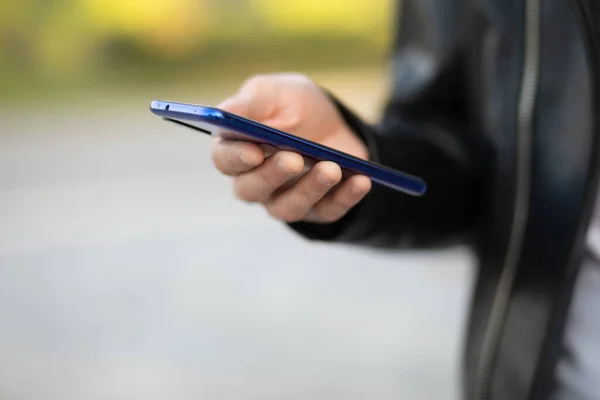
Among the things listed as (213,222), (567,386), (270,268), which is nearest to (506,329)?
(567,386)

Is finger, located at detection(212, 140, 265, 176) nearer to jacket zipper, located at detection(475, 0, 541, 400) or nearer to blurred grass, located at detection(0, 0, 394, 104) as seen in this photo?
jacket zipper, located at detection(475, 0, 541, 400)

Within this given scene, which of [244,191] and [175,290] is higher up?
[175,290]

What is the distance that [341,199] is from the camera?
0.29m

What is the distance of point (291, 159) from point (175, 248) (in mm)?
716

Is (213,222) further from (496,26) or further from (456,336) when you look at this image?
(496,26)

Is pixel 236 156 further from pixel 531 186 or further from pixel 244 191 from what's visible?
pixel 531 186

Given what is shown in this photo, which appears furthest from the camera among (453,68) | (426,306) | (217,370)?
(426,306)

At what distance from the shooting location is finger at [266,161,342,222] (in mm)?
251

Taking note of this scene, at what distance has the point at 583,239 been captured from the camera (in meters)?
0.31

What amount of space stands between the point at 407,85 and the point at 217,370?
0.46 meters

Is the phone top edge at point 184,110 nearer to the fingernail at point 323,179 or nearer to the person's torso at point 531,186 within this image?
the fingernail at point 323,179

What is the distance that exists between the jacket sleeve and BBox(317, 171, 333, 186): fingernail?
81 millimetres

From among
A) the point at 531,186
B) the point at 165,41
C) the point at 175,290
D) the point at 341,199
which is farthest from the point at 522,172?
the point at 165,41

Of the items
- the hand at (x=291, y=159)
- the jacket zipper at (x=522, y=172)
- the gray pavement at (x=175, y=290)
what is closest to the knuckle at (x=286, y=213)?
the hand at (x=291, y=159)
